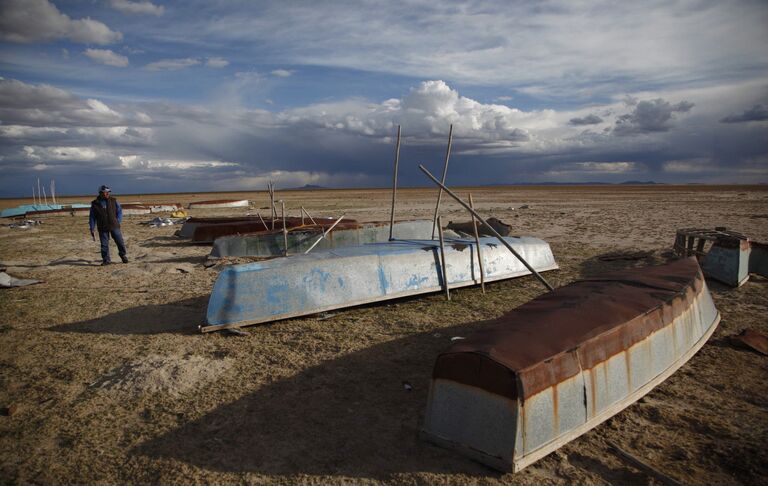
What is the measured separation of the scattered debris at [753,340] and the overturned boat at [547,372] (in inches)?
51.3

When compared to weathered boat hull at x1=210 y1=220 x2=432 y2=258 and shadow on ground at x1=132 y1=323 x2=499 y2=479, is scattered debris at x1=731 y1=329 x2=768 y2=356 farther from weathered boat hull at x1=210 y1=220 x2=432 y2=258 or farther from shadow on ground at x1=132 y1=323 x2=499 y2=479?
weathered boat hull at x1=210 y1=220 x2=432 y2=258

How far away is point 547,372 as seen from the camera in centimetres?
316

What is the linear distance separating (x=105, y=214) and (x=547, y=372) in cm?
1009

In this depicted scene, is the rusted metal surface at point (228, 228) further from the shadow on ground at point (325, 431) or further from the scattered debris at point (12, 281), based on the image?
the shadow on ground at point (325, 431)

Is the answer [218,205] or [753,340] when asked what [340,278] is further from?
[218,205]

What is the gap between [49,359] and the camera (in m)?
5.17

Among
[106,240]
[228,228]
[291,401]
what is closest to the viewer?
[291,401]

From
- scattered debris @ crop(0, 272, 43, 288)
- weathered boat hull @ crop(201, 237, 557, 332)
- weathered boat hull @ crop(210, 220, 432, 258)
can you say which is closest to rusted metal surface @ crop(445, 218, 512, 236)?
weathered boat hull @ crop(210, 220, 432, 258)

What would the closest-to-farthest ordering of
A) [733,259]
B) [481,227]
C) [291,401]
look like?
[291,401], [733,259], [481,227]

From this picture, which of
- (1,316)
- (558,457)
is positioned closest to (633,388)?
(558,457)

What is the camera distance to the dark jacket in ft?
32.5

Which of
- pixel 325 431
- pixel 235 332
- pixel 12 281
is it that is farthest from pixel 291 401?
pixel 12 281

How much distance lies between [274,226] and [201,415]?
9445 mm

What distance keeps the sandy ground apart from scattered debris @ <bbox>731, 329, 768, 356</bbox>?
0.11 metres
